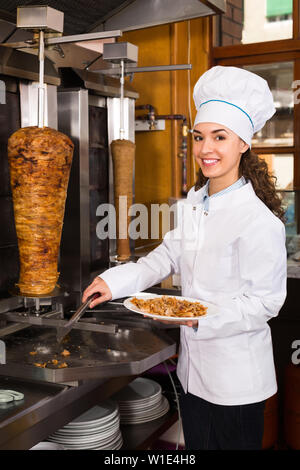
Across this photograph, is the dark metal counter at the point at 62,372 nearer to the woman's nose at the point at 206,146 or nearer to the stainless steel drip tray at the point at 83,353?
the stainless steel drip tray at the point at 83,353

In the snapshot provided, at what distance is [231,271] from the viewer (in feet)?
4.82

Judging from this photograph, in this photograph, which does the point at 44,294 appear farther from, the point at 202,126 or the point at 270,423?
the point at 270,423

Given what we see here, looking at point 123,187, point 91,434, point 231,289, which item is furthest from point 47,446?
point 123,187

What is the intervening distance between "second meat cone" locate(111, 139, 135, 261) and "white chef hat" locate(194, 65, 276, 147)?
52 centimetres

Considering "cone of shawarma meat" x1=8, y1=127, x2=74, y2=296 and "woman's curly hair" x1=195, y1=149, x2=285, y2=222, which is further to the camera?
"woman's curly hair" x1=195, y1=149, x2=285, y2=222

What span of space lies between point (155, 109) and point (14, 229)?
1782 mm

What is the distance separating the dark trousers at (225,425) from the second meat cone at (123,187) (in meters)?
0.69

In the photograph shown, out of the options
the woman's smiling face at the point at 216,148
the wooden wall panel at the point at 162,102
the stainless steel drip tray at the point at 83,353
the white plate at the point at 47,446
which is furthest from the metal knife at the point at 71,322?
the wooden wall panel at the point at 162,102

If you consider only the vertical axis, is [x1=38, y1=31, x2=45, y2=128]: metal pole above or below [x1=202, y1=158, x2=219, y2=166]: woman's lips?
above

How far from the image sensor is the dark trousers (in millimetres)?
1477

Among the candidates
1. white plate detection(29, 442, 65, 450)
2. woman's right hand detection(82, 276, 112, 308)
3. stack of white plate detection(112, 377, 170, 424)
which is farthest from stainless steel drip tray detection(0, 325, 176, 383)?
stack of white plate detection(112, 377, 170, 424)

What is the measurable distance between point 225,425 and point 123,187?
94cm

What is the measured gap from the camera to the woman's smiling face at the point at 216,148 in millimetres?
1457

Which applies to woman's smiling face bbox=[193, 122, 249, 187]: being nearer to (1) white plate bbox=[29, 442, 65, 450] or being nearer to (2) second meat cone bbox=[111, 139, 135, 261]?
(2) second meat cone bbox=[111, 139, 135, 261]
